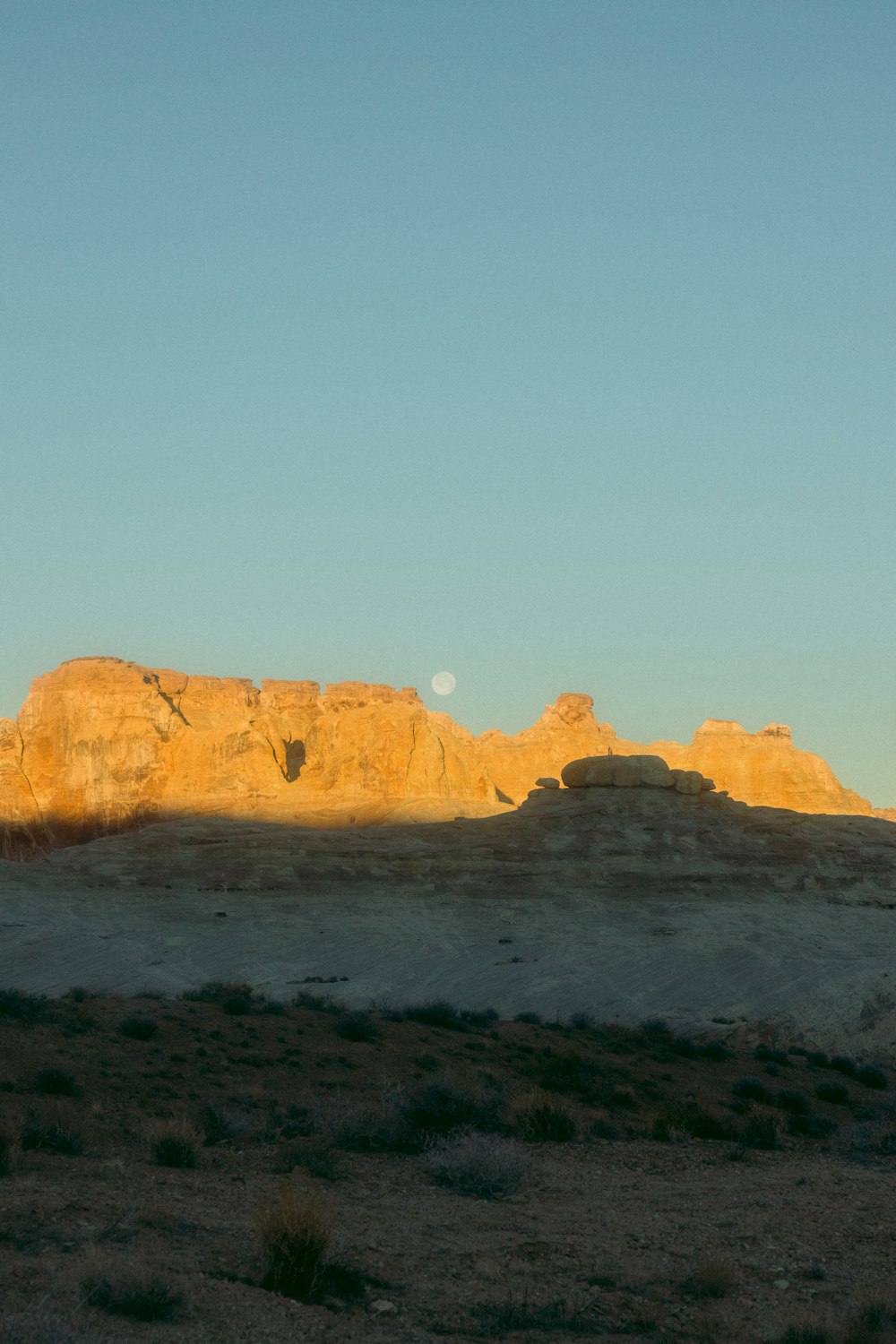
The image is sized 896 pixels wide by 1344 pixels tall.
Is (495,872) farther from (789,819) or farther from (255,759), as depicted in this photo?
(255,759)

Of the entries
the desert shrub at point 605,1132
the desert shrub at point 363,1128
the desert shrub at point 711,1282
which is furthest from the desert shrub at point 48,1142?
the desert shrub at point 605,1132

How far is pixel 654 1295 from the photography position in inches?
357

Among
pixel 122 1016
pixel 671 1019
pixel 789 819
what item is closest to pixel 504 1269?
pixel 122 1016

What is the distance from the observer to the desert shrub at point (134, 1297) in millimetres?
7316

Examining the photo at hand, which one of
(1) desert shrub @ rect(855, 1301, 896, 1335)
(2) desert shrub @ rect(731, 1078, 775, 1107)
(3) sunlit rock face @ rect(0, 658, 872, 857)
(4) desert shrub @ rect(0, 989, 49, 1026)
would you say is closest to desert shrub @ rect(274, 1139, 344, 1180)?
(1) desert shrub @ rect(855, 1301, 896, 1335)

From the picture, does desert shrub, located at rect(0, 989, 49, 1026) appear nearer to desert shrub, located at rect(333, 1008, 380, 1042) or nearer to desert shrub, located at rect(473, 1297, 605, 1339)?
desert shrub, located at rect(333, 1008, 380, 1042)

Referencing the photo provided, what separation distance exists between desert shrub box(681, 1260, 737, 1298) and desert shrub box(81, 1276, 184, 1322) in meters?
4.03

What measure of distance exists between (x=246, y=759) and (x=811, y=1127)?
7700 cm

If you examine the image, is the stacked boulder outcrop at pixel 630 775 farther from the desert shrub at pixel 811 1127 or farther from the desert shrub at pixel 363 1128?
the desert shrub at pixel 363 1128

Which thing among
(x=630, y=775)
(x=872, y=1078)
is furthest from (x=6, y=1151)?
(x=630, y=775)

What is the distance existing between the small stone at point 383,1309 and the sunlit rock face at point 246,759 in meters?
69.3

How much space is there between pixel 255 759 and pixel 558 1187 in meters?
80.8

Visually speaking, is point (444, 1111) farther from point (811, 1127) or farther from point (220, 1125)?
point (811, 1127)

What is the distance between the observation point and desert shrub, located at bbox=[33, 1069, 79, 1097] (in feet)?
53.4
